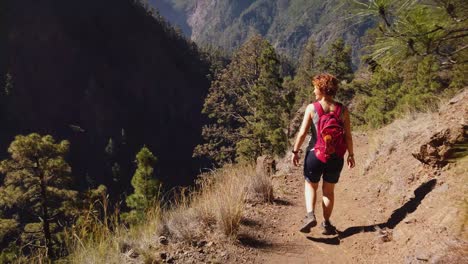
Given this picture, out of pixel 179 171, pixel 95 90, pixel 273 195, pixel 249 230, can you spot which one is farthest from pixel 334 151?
pixel 95 90

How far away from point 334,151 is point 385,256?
1.03m

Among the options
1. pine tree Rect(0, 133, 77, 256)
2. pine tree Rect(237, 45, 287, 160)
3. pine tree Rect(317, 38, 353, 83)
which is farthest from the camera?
pine tree Rect(317, 38, 353, 83)

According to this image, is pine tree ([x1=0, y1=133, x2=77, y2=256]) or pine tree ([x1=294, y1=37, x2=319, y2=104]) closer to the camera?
pine tree ([x1=0, y1=133, x2=77, y2=256])

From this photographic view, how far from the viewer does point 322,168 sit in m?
4.07

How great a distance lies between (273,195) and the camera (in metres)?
5.88

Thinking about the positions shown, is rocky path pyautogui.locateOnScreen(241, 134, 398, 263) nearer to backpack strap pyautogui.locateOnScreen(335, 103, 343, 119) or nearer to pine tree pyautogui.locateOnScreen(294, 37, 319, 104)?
backpack strap pyautogui.locateOnScreen(335, 103, 343, 119)

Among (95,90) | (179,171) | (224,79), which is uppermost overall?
(95,90)

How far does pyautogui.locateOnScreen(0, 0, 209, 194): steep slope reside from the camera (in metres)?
84.6

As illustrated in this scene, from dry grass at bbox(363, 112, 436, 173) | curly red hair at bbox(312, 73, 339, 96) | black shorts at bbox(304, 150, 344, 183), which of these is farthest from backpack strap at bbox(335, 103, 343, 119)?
dry grass at bbox(363, 112, 436, 173)

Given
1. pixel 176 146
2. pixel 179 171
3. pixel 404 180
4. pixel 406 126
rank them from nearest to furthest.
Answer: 1. pixel 404 180
2. pixel 406 126
3. pixel 179 171
4. pixel 176 146

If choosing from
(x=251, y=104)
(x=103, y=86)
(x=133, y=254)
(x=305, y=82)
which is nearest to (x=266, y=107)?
(x=251, y=104)

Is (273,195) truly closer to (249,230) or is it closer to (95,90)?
(249,230)

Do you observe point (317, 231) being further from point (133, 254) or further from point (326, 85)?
point (133, 254)

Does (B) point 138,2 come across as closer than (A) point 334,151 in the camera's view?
No
